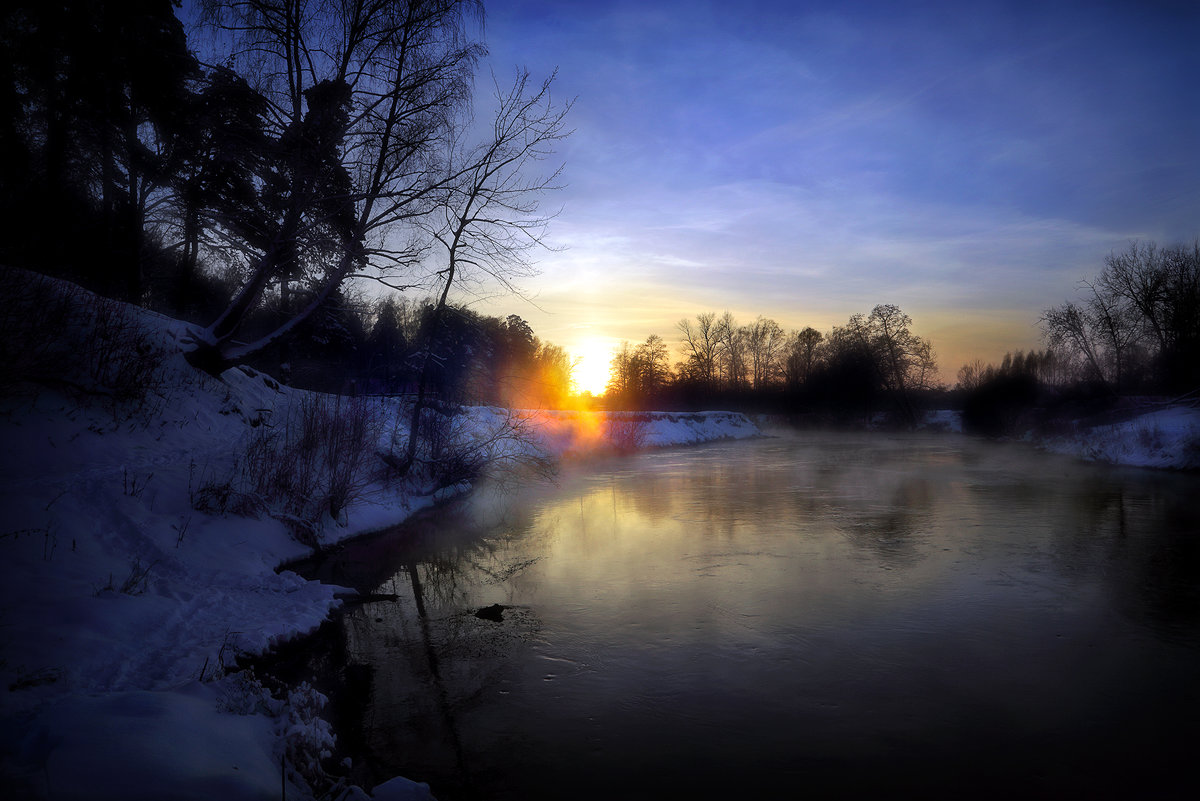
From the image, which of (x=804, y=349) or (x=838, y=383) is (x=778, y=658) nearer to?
(x=838, y=383)

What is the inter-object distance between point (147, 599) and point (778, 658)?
5331 millimetres

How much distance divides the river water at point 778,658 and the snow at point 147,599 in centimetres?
69

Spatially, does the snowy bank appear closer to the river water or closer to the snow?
the river water

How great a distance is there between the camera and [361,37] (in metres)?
10.6

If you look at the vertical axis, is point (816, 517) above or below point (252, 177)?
below

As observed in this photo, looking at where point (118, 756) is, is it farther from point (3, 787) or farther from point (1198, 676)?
point (1198, 676)

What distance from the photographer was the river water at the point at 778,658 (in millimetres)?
3441

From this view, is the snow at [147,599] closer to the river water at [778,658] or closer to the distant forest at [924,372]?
the river water at [778,658]

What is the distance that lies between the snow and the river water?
2.26ft

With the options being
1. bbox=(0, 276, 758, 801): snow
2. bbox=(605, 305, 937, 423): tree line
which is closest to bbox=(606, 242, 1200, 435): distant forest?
bbox=(605, 305, 937, 423): tree line

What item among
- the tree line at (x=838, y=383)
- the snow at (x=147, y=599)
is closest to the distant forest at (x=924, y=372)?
the tree line at (x=838, y=383)

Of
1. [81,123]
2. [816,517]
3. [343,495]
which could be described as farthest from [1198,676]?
[81,123]

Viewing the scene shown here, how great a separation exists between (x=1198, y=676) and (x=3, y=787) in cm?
738

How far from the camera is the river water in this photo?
3.44 m
